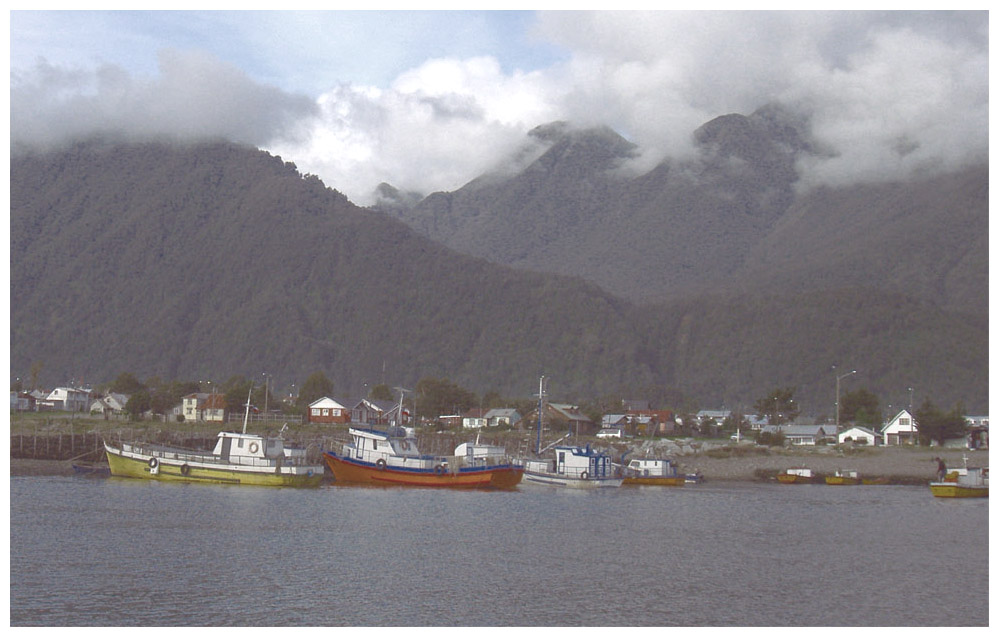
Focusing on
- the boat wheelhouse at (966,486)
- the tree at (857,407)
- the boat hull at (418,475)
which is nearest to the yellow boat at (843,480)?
the boat wheelhouse at (966,486)

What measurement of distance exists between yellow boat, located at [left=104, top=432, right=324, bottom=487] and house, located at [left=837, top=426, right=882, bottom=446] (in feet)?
297

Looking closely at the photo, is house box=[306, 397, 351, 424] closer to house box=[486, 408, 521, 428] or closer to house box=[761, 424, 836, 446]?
house box=[486, 408, 521, 428]

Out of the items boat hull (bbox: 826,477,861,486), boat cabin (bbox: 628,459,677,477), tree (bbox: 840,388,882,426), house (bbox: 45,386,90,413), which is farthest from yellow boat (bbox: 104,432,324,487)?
tree (bbox: 840,388,882,426)

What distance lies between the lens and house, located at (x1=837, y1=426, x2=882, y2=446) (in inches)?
5819

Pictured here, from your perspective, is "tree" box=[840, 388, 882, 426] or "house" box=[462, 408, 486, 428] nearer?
"house" box=[462, 408, 486, 428]

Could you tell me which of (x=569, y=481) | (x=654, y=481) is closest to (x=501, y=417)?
(x=654, y=481)

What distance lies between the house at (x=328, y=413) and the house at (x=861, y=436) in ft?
235

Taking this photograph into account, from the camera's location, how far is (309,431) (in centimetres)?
13912

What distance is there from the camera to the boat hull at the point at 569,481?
9166 cm

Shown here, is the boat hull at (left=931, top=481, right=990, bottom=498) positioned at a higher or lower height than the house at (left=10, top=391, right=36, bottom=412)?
lower

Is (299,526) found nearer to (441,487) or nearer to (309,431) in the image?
(441,487)

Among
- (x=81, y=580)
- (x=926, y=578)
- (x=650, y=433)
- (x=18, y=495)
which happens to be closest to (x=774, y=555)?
(x=926, y=578)

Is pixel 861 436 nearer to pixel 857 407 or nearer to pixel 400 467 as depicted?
pixel 857 407

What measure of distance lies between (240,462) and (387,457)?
12.2 m
